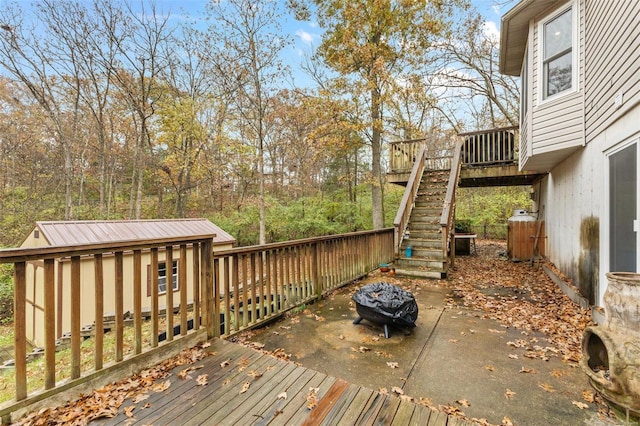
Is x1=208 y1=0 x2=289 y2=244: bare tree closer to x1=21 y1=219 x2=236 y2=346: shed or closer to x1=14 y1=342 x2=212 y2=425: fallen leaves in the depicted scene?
x1=21 y1=219 x2=236 y2=346: shed

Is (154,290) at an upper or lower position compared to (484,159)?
lower

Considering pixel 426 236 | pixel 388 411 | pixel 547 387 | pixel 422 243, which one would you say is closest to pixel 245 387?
pixel 388 411

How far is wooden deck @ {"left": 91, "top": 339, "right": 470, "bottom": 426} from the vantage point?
1776mm

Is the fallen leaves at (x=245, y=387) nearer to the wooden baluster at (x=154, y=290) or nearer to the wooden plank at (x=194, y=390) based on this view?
the wooden plank at (x=194, y=390)

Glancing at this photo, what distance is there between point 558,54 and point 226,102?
1189 centimetres

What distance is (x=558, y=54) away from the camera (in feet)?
16.4

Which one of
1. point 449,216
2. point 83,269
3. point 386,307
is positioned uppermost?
point 449,216

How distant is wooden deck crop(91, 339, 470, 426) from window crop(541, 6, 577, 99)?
5.79 metres

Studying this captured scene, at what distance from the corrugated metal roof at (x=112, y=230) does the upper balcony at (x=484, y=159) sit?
6.44 metres

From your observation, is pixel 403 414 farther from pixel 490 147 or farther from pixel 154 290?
pixel 490 147

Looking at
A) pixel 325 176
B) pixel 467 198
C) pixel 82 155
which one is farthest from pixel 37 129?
pixel 467 198

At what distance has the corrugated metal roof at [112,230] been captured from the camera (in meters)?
7.38

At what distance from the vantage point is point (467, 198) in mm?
16594

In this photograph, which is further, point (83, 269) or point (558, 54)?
point (83, 269)
